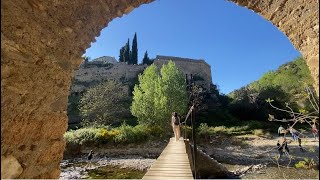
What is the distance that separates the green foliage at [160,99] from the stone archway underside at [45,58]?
20.9 metres

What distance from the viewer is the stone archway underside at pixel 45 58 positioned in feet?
6.81

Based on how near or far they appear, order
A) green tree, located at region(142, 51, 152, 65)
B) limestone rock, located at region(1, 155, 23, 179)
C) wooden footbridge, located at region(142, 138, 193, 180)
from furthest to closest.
A: green tree, located at region(142, 51, 152, 65) → wooden footbridge, located at region(142, 138, 193, 180) → limestone rock, located at region(1, 155, 23, 179)

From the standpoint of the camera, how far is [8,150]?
6.66ft

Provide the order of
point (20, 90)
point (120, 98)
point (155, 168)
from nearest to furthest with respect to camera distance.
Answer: point (20, 90)
point (155, 168)
point (120, 98)

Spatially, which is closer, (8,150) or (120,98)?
(8,150)

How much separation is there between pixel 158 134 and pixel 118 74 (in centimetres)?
2124

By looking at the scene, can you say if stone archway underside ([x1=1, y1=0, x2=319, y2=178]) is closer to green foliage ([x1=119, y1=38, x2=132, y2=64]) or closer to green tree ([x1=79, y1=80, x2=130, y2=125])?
green tree ([x1=79, y1=80, x2=130, y2=125])

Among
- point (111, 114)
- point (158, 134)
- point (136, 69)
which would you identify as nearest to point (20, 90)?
point (158, 134)

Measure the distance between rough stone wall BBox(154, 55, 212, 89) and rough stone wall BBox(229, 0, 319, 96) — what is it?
40.3 meters

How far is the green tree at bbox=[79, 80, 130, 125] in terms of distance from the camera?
89.5ft

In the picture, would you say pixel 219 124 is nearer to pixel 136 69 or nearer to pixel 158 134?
pixel 158 134

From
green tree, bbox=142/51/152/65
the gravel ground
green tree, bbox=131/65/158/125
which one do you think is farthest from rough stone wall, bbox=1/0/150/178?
green tree, bbox=142/51/152/65

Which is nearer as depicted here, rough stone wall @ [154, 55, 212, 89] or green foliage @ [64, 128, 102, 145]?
green foliage @ [64, 128, 102, 145]

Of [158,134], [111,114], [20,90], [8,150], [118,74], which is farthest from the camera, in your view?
[118,74]
